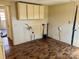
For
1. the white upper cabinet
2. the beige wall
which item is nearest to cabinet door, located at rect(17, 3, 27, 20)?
the white upper cabinet

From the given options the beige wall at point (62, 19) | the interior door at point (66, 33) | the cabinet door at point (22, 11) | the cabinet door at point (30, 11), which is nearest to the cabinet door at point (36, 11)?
the cabinet door at point (30, 11)

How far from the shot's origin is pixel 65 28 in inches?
155

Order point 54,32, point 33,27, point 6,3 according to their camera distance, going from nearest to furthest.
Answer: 1. point 6,3
2. point 33,27
3. point 54,32

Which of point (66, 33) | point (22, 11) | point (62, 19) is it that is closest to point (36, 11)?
point (22, 11)

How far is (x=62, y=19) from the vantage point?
403 cm

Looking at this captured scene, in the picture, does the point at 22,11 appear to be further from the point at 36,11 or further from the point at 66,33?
the point at 66,33

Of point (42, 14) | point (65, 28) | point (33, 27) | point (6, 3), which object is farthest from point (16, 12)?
point (65, 28)

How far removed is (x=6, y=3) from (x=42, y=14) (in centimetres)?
198

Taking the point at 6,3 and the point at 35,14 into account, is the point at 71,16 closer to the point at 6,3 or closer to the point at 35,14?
the point at 35,14

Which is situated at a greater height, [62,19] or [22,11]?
[22,11]

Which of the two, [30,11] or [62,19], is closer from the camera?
[30,11]

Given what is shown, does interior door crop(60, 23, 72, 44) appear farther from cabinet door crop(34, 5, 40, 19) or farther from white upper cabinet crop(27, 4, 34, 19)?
white upper cabinet crop(27, 4, 34, 19)

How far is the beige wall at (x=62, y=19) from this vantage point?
365 cm

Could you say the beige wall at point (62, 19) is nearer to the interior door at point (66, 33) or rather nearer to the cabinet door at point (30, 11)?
the interior door at point (66, 33)
